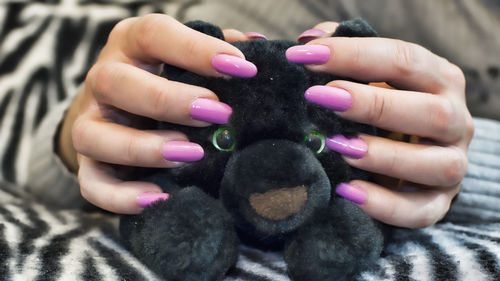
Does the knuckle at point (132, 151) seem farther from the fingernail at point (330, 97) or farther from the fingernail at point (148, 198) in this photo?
the fingernail at point (330, 97)

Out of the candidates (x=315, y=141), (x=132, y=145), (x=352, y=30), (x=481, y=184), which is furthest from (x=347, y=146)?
(x=481, y=184)

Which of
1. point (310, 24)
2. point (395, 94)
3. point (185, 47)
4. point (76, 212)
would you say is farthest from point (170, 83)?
point (310, 24)

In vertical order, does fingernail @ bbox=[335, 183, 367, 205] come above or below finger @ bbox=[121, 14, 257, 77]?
below

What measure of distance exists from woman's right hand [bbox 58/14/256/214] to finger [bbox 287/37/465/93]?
0.08 m

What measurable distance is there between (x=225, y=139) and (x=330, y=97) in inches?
4.8

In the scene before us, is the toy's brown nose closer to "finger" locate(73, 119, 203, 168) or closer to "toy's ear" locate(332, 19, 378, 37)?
"finger" locate(73, 119, 203, 168)

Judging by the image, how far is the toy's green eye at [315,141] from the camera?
452mm

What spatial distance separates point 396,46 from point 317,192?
217mm

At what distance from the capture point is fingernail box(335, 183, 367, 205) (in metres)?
0.47

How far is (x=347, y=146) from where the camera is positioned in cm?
47

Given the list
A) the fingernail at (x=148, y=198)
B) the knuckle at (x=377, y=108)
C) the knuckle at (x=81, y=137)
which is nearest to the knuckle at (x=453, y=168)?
the knuckle at (x=377, y=108)

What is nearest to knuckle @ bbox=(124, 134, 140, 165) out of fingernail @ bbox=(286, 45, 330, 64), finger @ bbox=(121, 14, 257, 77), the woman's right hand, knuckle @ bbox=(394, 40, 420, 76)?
the woman's right hand

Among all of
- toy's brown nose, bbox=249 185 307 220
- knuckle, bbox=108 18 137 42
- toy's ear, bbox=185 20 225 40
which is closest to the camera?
toy's brown nose, bbox=249 185 307 220

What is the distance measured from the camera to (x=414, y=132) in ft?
1.69
